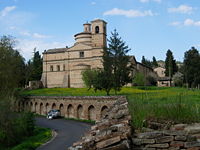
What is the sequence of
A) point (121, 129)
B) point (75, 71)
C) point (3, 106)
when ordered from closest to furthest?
1. point (121, 129)
2. point (3, 106)
3. point (75, 71)

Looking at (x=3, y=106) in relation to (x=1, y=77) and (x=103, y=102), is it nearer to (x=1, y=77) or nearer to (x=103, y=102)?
(x=103, y=102)

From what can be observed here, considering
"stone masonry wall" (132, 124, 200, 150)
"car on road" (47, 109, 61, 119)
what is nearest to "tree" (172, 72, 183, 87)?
"car on road" (47, 109, 61, 119)

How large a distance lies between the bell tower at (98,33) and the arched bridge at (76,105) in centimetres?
3309

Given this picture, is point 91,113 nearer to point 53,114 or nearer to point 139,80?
point 53,114

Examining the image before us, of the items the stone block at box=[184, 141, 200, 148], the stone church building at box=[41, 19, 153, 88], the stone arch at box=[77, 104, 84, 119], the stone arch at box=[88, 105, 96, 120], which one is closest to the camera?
the stone block at box=[184, 141, 200, 148]

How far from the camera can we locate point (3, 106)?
28750mm

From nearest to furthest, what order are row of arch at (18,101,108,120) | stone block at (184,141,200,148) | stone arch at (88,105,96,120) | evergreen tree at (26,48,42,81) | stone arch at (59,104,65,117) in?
stone block at (184,141,200,148) → row of arch at (18,101,108,120) → stone arch at (88,105,96,120) → stone arch at (59,104,65,117) → evergreen tree at (26,48,42,81)

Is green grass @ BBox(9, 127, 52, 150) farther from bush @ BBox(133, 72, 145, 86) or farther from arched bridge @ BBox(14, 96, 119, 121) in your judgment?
bush @ BBox(133, 72, 145, 86)

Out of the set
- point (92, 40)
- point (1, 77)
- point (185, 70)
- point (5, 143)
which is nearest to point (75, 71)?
point (92, 40)

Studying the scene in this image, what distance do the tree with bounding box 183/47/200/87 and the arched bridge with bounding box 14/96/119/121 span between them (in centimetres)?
3448

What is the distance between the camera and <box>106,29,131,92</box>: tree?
48.5 meters

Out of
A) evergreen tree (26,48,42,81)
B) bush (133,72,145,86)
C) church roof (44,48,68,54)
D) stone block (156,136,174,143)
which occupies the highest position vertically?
church roof (44,48,68,54)

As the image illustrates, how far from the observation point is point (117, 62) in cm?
4997

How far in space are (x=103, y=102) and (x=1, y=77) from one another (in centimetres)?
1842
